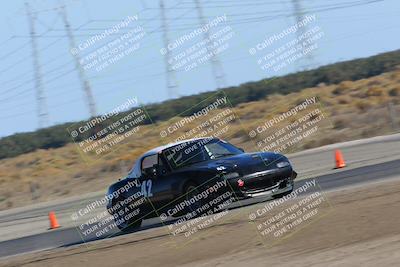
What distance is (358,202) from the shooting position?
46.1ft

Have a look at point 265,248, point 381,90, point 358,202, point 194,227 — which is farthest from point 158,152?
point 381,90

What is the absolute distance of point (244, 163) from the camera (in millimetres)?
16172

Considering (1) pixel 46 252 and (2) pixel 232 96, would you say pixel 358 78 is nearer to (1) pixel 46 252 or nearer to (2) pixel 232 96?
(2) pixel 232 96

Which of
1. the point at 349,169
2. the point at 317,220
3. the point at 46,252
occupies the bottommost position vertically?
the point at 349,169

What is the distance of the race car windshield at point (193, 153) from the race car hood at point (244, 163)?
0.27m

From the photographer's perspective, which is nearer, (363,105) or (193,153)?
(193,153)

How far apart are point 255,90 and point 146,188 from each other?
53.7 m

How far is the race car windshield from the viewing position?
55.3 ft

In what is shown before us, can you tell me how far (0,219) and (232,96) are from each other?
4351 cm

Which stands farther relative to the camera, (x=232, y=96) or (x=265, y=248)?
(x=232, y=96)

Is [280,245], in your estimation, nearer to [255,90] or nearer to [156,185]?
[156,185]

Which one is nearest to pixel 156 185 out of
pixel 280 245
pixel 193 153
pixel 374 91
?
pixel 193 153

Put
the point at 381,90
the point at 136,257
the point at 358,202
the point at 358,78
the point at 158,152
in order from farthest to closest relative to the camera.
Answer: the point at 358,78
the point at 381,90
the point at 158,152
the point at 358,202
the point at 136,257

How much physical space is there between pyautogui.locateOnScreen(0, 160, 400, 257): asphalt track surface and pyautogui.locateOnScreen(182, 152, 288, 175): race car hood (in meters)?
0.99
